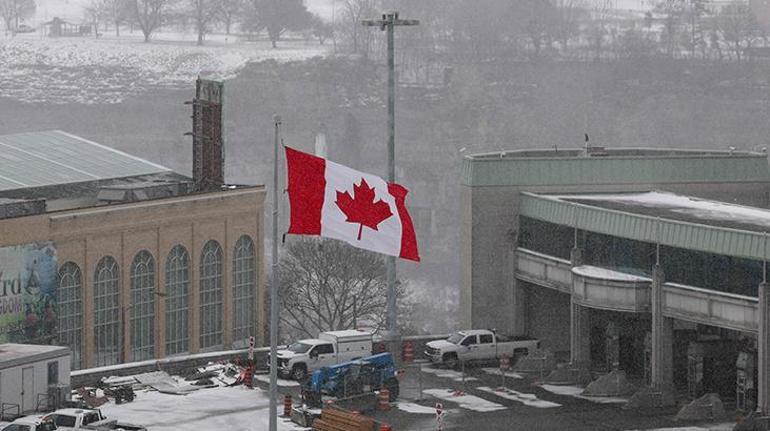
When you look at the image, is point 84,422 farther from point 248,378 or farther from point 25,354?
point 248,378

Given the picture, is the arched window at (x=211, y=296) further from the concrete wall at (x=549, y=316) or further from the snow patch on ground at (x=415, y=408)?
the snow patch on ground at (x=415, y=408)

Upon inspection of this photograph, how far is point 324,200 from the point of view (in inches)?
1924

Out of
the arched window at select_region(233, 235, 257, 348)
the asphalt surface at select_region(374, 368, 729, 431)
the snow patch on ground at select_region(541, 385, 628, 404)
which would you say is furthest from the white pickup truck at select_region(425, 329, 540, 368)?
the arched window at select_region(233, 235, 257, 348)

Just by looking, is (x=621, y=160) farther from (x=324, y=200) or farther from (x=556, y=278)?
(x=324, y=200)

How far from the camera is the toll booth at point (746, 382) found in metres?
63.0

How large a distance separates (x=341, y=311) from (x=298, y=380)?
5231 centimetres

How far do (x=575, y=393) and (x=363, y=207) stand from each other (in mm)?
18040

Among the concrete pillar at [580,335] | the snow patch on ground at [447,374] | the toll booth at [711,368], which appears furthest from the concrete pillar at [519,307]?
the toll booth at [711,368]

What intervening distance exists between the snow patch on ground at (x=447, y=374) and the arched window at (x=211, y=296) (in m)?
16.0

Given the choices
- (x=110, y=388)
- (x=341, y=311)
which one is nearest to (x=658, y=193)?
(x=110, y=388)

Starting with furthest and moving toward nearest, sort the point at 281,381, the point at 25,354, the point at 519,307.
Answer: the point at 519,307
the point at 281,381
the point at 25,354

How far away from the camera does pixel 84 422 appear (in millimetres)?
55938

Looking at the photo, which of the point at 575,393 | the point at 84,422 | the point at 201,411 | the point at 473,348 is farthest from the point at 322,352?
the point at 84,422

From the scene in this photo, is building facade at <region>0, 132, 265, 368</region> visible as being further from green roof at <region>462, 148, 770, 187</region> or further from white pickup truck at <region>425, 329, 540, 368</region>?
white pickup truck at <region>425, 329, 540, 368</region>
